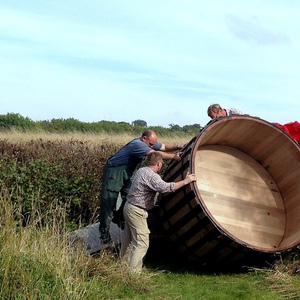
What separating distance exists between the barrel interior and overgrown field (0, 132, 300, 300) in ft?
2.12

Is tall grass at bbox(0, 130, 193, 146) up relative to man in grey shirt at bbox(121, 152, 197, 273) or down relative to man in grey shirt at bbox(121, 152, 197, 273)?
up

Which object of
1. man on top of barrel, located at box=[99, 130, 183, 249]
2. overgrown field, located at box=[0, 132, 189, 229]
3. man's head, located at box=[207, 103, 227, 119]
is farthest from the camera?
man's head, located at box=[207, 103, 227, 119]

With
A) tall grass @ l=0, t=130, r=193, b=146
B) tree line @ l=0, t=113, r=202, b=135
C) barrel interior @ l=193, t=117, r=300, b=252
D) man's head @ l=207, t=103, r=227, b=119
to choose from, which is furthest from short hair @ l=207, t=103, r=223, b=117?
tree line @ l=0, t=113, r=202, b=135

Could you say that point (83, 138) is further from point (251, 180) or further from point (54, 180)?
point (251, 180)

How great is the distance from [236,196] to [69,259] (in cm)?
297

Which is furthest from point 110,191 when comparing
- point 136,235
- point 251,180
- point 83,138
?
point 83,138

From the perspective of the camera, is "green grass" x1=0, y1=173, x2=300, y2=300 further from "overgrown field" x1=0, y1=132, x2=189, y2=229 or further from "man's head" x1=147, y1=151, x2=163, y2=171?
"man's head" x1=147, y1=151, x2=163, y2=171

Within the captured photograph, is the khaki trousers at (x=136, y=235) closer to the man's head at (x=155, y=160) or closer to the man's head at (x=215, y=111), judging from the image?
the man's head at (x=155, y=160)

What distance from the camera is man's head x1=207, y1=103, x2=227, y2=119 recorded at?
9203mm

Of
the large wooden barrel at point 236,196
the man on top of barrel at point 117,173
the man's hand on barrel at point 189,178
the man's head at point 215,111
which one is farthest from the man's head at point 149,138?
the man's head at point 215,111

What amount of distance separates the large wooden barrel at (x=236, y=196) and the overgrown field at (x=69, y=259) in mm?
392

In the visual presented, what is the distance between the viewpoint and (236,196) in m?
8.91

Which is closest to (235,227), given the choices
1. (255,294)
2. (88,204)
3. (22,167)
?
(255,294)

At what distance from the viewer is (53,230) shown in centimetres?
718
